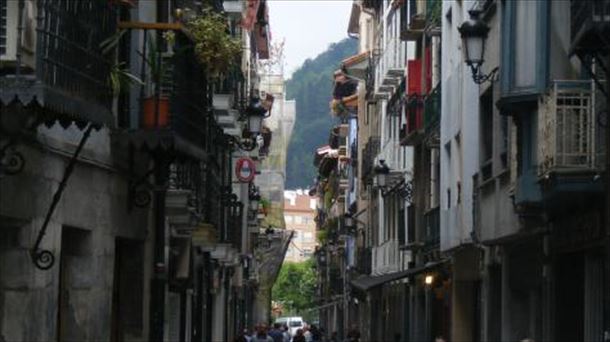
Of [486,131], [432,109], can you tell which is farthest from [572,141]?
[432,109]

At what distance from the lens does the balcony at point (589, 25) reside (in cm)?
1672

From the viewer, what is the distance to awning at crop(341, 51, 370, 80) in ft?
246

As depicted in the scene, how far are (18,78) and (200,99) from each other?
11241 millimetres

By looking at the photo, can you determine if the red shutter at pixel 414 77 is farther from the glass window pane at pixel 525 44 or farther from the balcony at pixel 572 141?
the balcony at pixel 572 141

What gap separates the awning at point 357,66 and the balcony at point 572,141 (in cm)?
5336

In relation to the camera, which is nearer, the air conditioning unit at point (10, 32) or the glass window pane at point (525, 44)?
the air conditioning unit at point (10, 32)

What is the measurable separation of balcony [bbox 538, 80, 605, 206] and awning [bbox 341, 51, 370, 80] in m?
53.4

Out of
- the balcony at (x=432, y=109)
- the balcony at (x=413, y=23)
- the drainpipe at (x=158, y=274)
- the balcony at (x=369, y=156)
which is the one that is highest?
the balcony at (x=413, y=23)

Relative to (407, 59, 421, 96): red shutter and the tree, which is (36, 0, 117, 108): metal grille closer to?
(407, 59, 421, 96): red shutter

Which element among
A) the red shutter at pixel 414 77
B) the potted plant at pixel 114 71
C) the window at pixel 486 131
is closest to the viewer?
the potted plant at pixel 114 71

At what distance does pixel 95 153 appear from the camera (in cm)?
1909

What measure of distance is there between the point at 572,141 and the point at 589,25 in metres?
3.89

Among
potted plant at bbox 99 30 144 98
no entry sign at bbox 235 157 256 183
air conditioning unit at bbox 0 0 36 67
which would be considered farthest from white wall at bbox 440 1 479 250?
air conditioning unit at bbox 0 0 36 67

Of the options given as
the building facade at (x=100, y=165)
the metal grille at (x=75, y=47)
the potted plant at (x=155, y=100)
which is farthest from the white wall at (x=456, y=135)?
the metal grille at (x=75, y=47)
